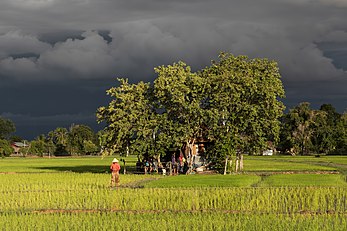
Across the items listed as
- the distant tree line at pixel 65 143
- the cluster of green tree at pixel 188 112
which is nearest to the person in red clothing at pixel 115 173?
the cluster of green tree at pixel 188 112

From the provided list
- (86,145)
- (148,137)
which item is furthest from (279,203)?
(86,145)

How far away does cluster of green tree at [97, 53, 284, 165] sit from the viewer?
44094 millimetres

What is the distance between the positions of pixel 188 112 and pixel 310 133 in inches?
2893

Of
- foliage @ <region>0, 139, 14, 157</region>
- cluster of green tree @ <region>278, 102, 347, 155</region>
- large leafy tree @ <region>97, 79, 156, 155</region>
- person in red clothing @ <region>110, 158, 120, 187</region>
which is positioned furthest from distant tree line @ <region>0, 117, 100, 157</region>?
person in red clothing @ <region>110, 158, 120, 187</region>

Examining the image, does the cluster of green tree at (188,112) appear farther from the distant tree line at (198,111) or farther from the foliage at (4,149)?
the foliage at (4,149)

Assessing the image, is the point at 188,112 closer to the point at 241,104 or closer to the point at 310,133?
→ the point at 241,104

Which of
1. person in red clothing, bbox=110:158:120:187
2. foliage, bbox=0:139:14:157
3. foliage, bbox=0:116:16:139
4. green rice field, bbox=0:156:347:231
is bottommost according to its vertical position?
green rice field, bbox=0:156:347:231

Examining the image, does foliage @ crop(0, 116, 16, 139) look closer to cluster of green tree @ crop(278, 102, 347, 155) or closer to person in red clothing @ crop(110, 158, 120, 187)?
cluster of green tree @ crop(278, 102, 347, 155)

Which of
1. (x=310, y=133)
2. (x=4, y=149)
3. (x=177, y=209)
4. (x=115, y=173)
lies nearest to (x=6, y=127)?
(x=4, y=149)

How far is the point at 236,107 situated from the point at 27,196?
23418 mm

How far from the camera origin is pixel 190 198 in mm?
22781

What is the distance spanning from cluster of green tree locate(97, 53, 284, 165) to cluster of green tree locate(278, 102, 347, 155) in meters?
66.5

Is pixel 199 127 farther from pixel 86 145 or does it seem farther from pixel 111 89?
pixel 86 145

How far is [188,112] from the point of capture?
145 feet
